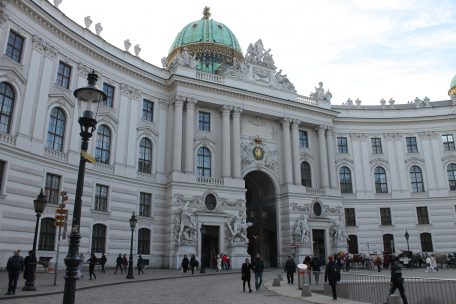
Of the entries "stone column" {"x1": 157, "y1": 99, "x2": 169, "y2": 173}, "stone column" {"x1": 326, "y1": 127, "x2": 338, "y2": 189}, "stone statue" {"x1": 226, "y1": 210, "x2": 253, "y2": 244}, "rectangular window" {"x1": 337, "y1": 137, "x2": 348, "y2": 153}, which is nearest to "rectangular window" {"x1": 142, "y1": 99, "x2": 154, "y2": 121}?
"stone column" {"x1": 157, "y1": 99, "x2": 169, "y2": 173}

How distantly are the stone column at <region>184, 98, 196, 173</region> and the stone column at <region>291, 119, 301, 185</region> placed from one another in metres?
12.1

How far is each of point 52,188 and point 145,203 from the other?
906 centimetres

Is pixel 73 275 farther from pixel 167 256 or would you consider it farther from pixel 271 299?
pixel 167 256

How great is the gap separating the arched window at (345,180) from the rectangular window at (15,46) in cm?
3705

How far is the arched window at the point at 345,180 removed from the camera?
A: 165ft

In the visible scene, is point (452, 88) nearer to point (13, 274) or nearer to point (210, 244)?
point (210, 244)

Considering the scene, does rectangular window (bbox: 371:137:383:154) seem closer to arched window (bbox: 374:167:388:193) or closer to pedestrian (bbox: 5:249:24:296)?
arched window (bbox: 374:167:388:193)

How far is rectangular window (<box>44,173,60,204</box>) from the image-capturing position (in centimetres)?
2902

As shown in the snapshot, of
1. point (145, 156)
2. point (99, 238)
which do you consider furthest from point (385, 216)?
point (99, 238)

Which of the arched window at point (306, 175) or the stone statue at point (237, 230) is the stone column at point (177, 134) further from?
the arched window at point (306, 175)

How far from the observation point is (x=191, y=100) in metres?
40.4

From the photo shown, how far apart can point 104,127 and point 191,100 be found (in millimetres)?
9151

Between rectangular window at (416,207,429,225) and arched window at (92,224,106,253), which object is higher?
rectangular window at (416,207,429,225)

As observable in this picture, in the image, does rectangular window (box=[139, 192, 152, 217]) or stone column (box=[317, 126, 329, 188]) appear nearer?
rectangular window (box=[139, 192, 152, 217])
